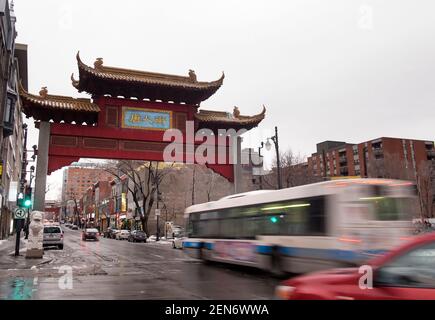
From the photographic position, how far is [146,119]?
91.0 feet

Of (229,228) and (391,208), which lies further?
(229,228)

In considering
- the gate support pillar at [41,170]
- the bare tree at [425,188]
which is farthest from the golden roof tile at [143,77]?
the bare tree at [425,188]

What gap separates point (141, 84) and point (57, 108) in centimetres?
555

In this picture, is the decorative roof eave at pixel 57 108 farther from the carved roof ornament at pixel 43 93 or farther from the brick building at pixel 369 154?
the brick building at pixel 369 154

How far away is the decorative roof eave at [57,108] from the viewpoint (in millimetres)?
25609

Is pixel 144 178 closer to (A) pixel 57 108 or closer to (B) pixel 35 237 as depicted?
(A) pixel 57 108

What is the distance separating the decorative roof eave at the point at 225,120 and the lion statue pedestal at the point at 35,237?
1283cm

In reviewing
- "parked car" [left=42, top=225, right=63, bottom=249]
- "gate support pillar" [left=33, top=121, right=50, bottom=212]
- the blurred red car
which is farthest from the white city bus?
"parked car" [left=42, top=225, right=63, bottom=249]

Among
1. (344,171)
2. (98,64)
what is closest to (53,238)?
(98,64)

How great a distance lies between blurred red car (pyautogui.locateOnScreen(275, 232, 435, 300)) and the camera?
423 cm

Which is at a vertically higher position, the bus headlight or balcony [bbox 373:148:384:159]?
balcony [bbox 373:148:384:159]

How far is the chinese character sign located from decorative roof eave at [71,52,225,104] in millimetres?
1404

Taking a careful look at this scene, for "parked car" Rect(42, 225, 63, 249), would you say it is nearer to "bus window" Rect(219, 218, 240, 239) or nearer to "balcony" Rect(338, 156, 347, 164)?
"bus window" Rect(219, 218, 240, 239)
